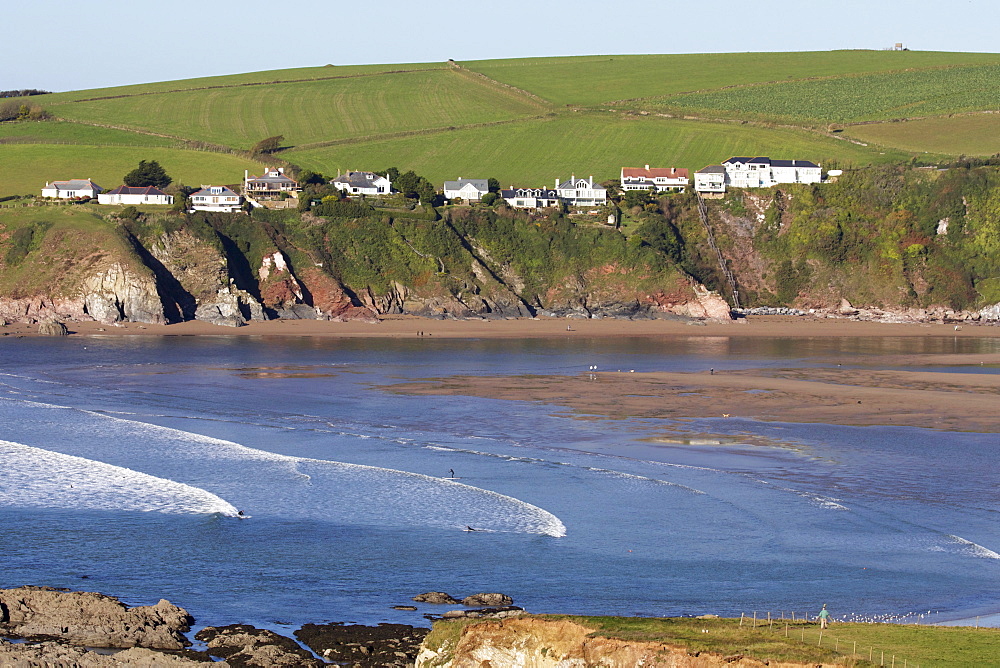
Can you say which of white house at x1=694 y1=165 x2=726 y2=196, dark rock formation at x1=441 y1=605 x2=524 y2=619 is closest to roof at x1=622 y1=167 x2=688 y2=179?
white house at x1=694 y1=165 x2=726 y2=196

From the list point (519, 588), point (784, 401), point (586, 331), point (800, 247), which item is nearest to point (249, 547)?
point (519, 588)

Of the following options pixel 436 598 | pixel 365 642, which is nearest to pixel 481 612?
pixel 436 598

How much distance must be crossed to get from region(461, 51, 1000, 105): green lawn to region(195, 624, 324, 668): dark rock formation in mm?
155607

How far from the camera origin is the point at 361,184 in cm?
13012

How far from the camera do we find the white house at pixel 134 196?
Answer: 118 metres

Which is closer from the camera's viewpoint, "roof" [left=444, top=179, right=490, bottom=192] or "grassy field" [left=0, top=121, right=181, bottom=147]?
"roof" [left=444, top=179, right=490, bottom=192]

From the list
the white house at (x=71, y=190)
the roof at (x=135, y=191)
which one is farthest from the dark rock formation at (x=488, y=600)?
the white house at (x=71, y=190)

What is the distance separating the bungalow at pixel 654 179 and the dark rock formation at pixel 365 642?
116743 millimetres

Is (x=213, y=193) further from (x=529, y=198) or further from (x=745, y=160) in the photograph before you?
(x=745, y=160)

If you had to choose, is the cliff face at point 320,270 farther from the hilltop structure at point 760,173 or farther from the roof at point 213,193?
the hilltop structure at point 760,173

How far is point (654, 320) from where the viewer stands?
111m

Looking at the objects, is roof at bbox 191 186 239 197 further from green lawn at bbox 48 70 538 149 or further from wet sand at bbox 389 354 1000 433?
wet sand at bbox 389 354 1000 433

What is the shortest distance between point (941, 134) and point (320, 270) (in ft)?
296

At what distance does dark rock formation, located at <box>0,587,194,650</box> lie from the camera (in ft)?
71.9
